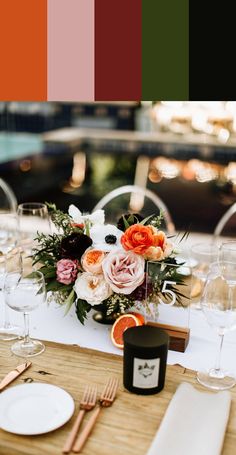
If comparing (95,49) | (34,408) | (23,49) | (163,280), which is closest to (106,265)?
(163,280)

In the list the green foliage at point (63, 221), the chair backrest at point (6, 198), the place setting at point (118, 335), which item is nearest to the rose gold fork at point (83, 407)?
the place setting at point (118, 335)

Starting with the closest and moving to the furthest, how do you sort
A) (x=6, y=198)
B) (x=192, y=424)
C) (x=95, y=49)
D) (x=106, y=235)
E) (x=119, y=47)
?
(x=192, y=424) → (x=106, y=235) → (x=119, y=47) → (x=95, y=49) → (x=6, y=198)

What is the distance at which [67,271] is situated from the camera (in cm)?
147

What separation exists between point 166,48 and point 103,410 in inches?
71.4

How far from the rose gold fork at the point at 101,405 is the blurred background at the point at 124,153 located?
3538mm

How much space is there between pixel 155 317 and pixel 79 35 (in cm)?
183

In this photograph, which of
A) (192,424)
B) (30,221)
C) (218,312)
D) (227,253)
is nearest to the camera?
(192,424)

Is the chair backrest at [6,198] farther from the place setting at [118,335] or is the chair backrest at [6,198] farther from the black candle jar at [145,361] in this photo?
the black candle jar at [145,361]

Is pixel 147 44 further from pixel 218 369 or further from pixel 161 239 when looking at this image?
pixel 218 369

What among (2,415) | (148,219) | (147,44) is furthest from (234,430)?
(147,44)

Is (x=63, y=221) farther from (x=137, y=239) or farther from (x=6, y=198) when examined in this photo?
(x=6, y=198)

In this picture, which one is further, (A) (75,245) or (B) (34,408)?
(A) (75,245)

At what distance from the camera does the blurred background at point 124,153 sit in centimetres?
496

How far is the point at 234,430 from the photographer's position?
108 cm
